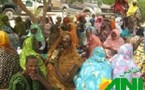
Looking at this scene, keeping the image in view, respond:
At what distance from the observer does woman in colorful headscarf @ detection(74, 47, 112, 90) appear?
771cm

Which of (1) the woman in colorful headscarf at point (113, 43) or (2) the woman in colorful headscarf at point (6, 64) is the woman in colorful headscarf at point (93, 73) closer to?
(2) the woman in colorful headscarf at point (6, 64)

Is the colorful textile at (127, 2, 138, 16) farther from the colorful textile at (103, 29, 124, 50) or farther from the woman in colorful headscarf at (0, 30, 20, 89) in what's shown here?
the woman in colorful headscarf at (0, 30, 20, 89)

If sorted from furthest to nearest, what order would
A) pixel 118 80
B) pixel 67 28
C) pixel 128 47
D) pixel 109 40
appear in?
pixel 67 28
pixel 109 40
pixel 128 47
pixel 118 80

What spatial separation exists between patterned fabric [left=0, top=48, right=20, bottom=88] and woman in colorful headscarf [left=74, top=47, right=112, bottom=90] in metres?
1.38

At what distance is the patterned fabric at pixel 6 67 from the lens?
895 cm

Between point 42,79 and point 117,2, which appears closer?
point 42,79

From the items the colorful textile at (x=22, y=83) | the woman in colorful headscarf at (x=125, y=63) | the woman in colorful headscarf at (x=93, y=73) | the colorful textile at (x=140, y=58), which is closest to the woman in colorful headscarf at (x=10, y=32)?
the colorful textile at (x=140, y=58)

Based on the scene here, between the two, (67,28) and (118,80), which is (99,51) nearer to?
(118,80)

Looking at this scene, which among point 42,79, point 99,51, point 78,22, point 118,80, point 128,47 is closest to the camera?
point 118,80

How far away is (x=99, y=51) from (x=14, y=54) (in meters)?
1.81

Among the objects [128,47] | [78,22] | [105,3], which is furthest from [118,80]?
[105,3]

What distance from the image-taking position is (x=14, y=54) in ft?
30.1

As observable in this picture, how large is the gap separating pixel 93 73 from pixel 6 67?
1860mm

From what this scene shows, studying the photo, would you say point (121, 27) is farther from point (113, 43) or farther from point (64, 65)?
point (64, 65)
